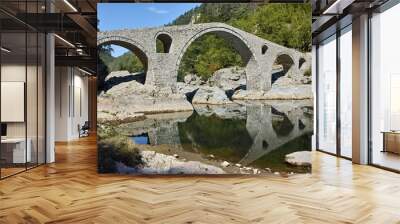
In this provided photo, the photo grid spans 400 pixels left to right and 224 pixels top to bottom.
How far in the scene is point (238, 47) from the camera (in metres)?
6.87

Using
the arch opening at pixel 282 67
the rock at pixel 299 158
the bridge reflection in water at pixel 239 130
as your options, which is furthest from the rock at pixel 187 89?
the rock at pixel 299 158

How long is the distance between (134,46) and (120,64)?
0.39 m

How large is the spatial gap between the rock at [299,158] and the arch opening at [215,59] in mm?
1412

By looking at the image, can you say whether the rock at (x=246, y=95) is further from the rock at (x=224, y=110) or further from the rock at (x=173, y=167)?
the rock at (x=173, y=167)

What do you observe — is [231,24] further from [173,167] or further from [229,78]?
[173,167]

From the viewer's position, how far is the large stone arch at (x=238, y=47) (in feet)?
22.3

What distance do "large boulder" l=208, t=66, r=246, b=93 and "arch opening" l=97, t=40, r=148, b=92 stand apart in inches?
47.5

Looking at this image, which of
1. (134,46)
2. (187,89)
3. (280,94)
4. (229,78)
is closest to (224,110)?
(229,78)

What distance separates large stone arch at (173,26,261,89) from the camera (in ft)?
22.3

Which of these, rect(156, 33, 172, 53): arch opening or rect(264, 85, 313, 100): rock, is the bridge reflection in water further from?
rect(156, 33, 172, 53): arch opening

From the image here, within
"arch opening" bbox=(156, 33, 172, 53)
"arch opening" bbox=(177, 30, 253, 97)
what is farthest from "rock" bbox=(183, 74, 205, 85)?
"arch opening" bbox=(156, 33, 172, 53)

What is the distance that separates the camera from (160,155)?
22.1 feet

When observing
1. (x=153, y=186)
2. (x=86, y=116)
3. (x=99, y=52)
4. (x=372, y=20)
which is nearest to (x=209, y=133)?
(x=153, y=186)

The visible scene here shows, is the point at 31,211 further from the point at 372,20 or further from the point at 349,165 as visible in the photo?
the point at 372,20
